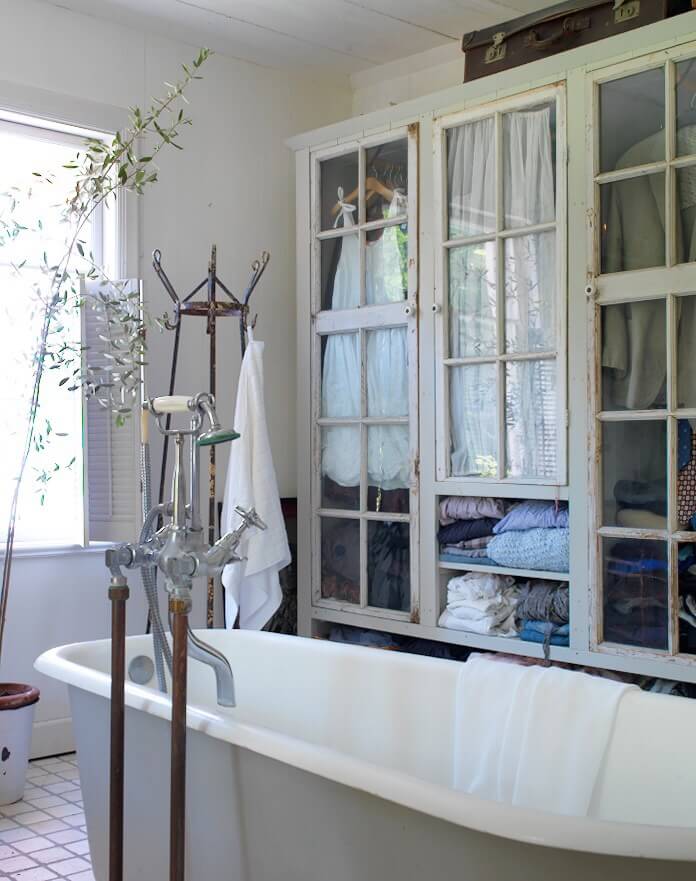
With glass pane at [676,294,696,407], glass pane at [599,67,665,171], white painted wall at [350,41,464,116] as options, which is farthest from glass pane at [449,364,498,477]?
white painted wall at [350,41,464,116]

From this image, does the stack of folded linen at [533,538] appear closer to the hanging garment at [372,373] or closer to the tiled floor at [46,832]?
the hanging garment at [372,373]

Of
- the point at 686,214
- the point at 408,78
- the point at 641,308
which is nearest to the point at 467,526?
the point at 641,308

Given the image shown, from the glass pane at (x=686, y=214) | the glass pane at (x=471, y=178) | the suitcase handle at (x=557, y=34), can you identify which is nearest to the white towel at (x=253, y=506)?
the glass pane at (x=471, y=178)

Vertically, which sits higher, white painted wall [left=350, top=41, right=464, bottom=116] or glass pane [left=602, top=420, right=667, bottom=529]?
white painted wall [left=350, top=41, right=464, bottom=116]

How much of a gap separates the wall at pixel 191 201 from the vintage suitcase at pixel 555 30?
1.09 meters

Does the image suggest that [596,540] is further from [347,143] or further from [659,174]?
[347,143]

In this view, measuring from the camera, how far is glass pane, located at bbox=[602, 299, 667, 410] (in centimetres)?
281

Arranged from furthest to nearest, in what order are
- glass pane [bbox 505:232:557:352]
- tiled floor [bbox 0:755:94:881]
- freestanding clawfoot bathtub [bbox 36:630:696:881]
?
glass pane [bbox 505:232:557:352]
tiled floor [bbox 0:755:94:881]
freestanding clawfoot bathtub [bbox 36:630:696:881]

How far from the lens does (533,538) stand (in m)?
3.09

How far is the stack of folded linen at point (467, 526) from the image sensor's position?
10.6 feet

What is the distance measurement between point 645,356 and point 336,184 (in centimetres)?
146

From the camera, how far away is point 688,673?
8.93 feet

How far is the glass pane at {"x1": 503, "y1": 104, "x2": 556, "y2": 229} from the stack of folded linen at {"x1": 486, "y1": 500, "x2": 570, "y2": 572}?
0.90 meters

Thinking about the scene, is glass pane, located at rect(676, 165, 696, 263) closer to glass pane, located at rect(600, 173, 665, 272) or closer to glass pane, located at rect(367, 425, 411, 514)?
glass pane, located at rect(600, 173, 665, 272)
